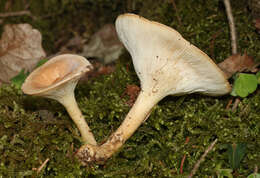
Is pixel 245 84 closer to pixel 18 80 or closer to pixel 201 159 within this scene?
pixel 201 159

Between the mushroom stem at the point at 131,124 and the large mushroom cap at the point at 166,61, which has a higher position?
the large mushroom cap at the point at 166,61

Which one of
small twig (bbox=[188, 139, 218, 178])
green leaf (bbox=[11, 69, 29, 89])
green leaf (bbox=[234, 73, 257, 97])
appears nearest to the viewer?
small twig (bbox=[188, 139, 218, 178])

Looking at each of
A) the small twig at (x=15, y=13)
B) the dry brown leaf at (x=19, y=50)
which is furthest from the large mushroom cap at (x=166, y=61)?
the small twig at (x=15, y=13)

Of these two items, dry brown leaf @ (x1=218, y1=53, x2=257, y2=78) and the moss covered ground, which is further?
dry brown leaf @ (x1=218, y1=53, x2=257, y2=78)

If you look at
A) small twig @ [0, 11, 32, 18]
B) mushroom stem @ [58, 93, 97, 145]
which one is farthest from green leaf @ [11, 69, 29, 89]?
small twig @ [0, 11, 32, 18]

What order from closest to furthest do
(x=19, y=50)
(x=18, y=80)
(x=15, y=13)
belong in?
1. (x=18, y=80)
2. (x=19, y=50)
3. (x=15, y=13)

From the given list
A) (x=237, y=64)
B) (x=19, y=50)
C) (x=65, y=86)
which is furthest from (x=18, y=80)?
(x=237, y=64)

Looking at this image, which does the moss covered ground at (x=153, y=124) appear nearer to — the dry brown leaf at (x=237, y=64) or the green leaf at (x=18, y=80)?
the green leaf at (x=18, y=80)

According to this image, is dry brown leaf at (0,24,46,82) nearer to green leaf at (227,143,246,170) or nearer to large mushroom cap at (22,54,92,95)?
large mushroom cap at (22,54,92,95)

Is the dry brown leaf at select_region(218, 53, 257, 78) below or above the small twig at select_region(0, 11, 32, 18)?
above
